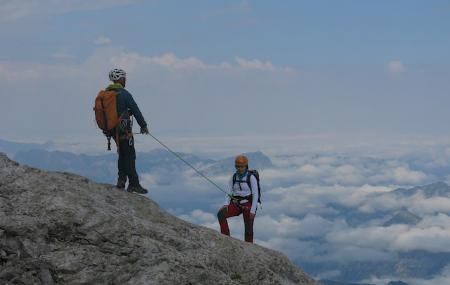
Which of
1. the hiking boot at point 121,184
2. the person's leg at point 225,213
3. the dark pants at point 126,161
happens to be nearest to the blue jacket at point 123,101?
the dark pants at point 126,161

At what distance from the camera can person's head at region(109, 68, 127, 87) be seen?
18516 mm

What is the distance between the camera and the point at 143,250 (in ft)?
45.3

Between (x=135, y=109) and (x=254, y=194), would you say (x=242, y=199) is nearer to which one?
(x=254, y=194)

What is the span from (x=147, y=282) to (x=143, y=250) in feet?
3.99

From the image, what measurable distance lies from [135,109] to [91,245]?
232 inches

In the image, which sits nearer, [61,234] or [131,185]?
[61,234]

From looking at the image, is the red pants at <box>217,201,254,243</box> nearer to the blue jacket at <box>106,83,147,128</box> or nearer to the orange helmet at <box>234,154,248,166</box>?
the orange helmet at <box>234,154,248,166</box>

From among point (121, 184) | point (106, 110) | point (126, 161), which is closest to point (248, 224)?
point (121, 184)

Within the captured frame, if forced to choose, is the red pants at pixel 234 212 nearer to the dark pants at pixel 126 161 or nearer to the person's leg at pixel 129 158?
the dark pants at pixel 126 161

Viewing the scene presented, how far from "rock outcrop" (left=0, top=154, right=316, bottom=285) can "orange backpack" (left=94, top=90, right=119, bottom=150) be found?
246 centimetres

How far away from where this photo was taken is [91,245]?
44.9 ft

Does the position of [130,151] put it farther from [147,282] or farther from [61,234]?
[147,282]

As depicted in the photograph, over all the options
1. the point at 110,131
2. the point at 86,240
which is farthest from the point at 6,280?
the point at 110,131

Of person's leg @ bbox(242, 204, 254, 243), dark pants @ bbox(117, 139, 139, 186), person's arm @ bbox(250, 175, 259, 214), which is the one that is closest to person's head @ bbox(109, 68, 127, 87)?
dark pants @ bbox(117, 139, 139, 186)
